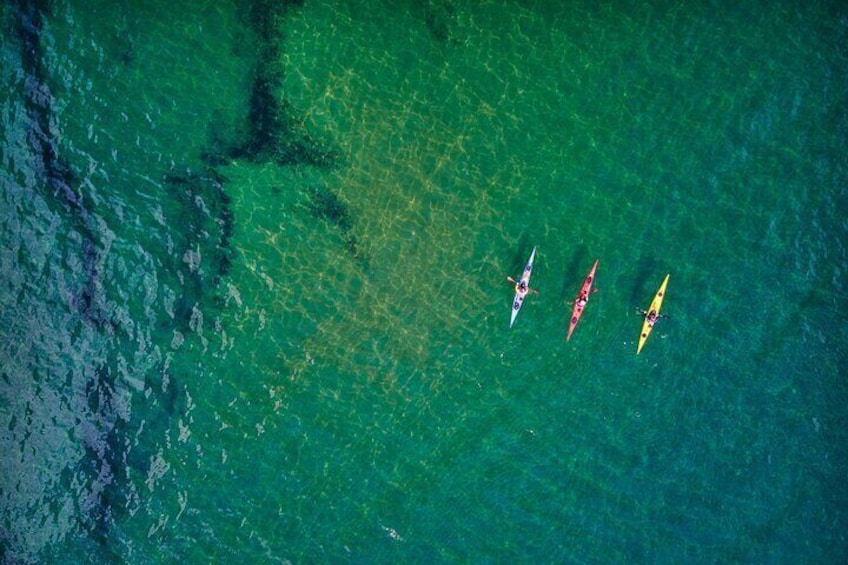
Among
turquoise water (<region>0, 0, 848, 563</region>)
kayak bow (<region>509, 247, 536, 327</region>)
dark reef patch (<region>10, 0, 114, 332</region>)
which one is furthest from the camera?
kayak bow (<region>509, 247, 536, 327</region>)

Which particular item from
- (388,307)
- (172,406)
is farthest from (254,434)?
(388,307)

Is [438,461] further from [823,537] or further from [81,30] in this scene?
[81,30]

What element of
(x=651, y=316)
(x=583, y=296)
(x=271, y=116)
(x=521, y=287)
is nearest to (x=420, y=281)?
(x=521, y=287)

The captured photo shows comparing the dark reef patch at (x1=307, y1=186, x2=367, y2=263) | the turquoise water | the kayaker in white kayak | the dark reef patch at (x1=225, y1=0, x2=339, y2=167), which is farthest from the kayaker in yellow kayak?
the dark reef patch at (x1=225, y1=0, x2=339, y2=167)

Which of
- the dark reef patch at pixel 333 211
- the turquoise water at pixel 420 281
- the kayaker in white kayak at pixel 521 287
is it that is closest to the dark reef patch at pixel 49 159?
the turquoise water at pixel 420 281

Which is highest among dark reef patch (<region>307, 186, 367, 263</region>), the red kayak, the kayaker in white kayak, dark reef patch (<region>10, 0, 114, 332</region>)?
the red kayak

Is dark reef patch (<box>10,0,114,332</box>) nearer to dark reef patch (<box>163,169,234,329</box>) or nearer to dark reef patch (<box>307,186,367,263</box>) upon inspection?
dark reef patch (<box>163,169,234,329</box>)

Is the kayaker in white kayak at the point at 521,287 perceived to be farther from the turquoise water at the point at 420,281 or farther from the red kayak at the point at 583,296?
the red kayak at the point at 583,296

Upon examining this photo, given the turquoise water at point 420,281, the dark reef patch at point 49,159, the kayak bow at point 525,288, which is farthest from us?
the kayak bow at point 525,288
